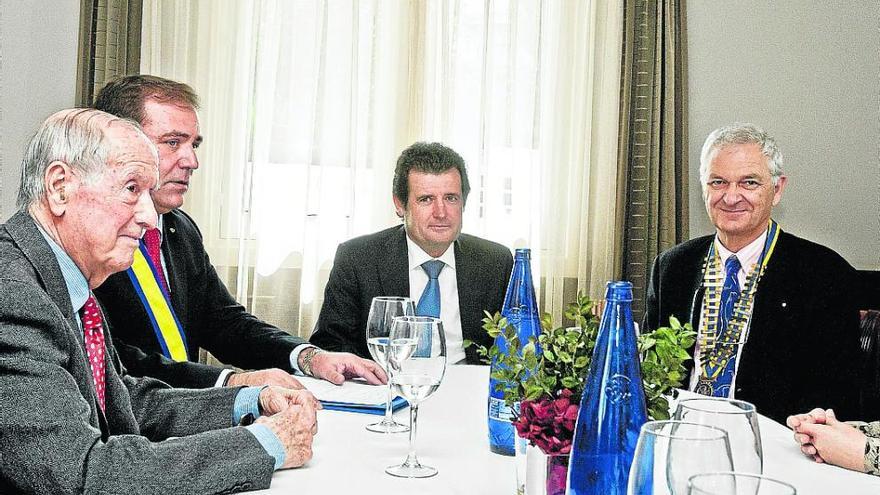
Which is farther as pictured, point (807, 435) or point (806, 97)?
point (806, 97)

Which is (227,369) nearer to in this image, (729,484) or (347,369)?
(347,369)

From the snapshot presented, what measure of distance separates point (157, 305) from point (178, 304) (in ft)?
0.54

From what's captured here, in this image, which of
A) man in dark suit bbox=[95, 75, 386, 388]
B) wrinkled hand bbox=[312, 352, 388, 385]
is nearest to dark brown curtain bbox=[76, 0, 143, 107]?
man in dark suit bbox=[95, 75, 386, 388]

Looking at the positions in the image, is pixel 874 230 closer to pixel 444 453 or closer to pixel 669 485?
pixel 444 453

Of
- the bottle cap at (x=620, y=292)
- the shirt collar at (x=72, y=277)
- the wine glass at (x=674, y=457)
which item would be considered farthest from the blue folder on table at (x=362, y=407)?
the wine glass at (x=674, y=457)

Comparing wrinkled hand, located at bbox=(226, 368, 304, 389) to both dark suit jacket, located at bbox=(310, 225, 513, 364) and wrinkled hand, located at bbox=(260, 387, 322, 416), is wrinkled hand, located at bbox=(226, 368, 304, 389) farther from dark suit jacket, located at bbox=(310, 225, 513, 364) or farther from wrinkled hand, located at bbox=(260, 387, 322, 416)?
dark suit jacket, located at bbox=(310, 225, 513, 364)

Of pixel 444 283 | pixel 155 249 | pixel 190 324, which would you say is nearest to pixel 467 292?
pixel 444 283

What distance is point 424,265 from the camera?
9.09 ft

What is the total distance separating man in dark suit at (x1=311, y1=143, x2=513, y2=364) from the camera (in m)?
2.70

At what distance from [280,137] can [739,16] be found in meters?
2.05

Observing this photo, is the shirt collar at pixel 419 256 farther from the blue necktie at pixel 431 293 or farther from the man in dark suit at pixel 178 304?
the man in dark suit at pixel 178 304

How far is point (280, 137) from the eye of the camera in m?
3.76

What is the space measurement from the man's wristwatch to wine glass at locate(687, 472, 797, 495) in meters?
1.50

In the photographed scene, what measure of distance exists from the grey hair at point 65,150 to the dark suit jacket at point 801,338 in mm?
A: 1733
